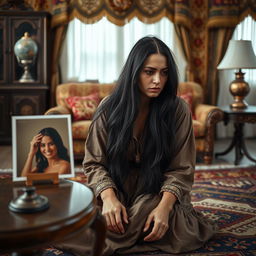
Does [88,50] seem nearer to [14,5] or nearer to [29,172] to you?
[14,5]

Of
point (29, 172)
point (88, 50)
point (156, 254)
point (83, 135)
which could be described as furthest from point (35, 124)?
point (88, 50)

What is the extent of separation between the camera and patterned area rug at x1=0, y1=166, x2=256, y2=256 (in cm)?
227

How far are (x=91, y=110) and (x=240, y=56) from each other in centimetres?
183

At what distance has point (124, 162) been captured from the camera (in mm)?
2275

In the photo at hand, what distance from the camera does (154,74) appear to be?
6.95 ft

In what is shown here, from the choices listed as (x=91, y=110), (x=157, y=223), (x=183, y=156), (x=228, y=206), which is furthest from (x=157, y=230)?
(x=91, y=110)

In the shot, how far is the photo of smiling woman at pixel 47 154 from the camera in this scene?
1713mm

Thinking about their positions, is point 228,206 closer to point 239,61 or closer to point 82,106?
point 239,61

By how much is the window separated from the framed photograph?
4.41 metres

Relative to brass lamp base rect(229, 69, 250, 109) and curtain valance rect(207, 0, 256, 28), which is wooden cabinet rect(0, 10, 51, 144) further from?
brass lamp base rect(229, 69, 250, 109)

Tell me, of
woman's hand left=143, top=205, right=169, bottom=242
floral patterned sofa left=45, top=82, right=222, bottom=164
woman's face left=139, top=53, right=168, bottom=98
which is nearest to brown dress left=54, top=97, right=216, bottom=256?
woman's hand left=143, top=205, right=169, bottom=242

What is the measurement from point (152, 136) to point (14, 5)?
431 centimetres

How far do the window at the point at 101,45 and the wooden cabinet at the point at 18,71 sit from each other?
438mm

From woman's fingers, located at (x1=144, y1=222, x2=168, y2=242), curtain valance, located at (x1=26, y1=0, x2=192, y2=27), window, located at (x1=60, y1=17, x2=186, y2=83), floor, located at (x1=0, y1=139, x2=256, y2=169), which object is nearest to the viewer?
woman's fingers, located at (x1=144, y1=222, x2=168, y2=242)
